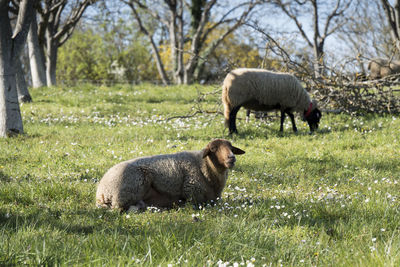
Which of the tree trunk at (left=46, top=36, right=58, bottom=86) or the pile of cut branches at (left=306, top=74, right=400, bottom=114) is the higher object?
the tree trunk at (left=46, top=36, right=58, bottom=86)

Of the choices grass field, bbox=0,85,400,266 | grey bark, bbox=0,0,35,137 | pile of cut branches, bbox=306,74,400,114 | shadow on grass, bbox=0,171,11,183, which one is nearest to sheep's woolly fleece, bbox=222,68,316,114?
grass field, bbox=0,85,400,266

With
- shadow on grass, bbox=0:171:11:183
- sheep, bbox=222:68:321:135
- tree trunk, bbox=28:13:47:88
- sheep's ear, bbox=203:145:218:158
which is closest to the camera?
sheep's ear, bbox=203:145:218:158

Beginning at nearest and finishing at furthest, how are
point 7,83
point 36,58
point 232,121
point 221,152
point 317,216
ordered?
point 317,216, point 221,152, point 7,83, point 232,121, point 36,58

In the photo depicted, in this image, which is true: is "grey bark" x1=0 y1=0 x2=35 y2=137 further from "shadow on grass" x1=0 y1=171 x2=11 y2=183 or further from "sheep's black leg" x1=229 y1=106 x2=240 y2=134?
"sheep's black leg" x1=229 y1=106 x2=240 y2=134

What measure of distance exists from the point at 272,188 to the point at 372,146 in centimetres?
397

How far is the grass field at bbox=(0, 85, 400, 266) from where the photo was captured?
3.07 m

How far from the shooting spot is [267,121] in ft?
37.7

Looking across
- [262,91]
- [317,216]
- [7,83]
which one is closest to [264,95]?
[262,91]

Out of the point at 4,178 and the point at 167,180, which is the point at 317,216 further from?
the point at 4,178

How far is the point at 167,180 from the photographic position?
4.93 m

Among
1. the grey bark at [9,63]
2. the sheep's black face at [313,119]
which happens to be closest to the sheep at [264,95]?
the sheep's black face at [313,119]

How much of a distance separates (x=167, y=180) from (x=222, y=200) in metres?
0.81

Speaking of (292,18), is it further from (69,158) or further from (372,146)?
(69,158)

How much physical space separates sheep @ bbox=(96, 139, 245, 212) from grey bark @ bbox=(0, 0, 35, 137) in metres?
5.69
